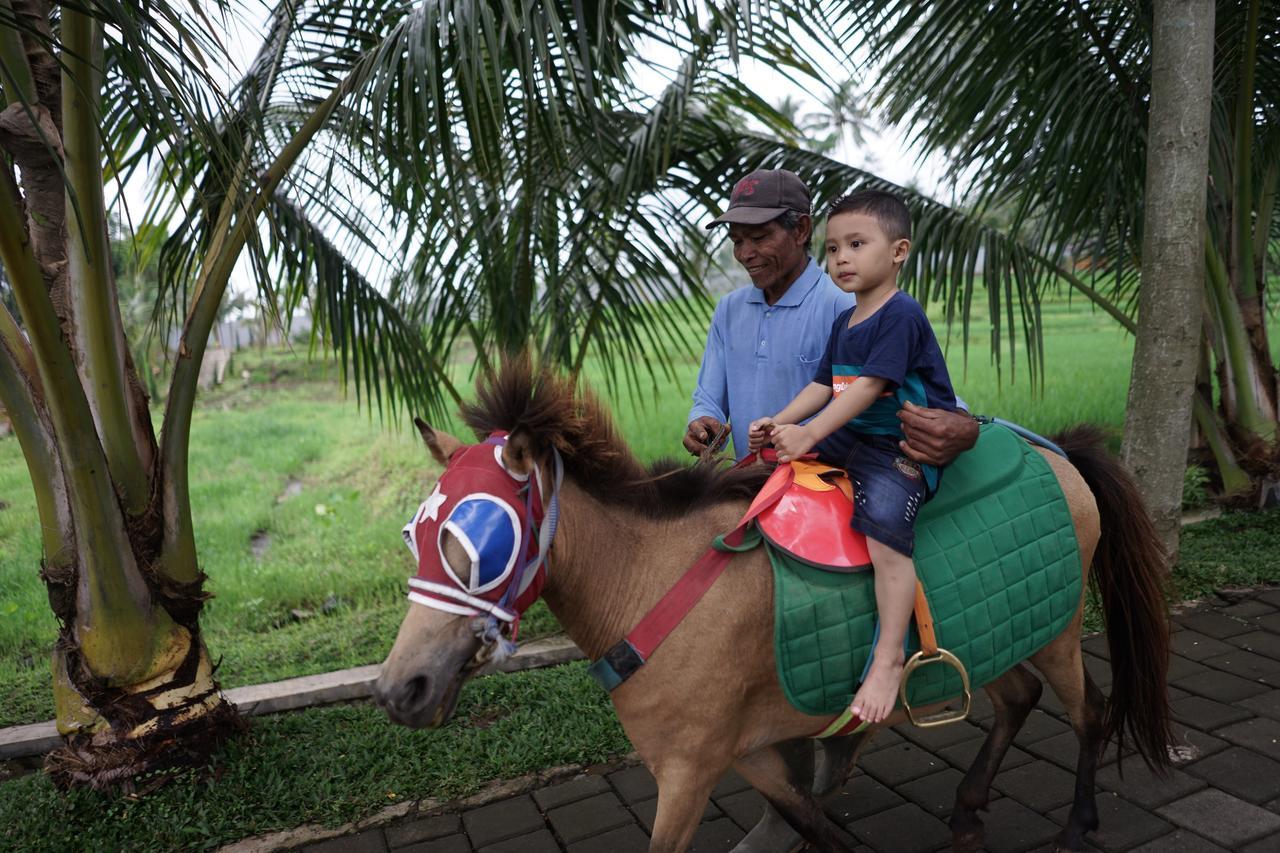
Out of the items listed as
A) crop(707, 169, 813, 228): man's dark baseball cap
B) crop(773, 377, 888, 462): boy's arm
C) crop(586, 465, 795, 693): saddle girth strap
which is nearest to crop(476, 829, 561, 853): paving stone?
crop(586, 465, 795, 693): saddle girth strap

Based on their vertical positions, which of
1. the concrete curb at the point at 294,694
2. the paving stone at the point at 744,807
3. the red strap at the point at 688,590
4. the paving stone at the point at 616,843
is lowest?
the concrete curb at the point at 294,694

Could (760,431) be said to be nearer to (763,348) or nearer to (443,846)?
(763,348)

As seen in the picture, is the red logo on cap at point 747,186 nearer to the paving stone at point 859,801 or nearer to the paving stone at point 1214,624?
the paving stone at point 859,801

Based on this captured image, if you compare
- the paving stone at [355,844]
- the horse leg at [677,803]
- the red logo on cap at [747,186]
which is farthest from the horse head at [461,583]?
the paving stone at [355,844]

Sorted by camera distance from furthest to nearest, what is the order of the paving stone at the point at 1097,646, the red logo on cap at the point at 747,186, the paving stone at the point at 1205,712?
the paving stone at the point at 1097,646
the paving stone at the point at 1205,712
the red logo on cap at the point at 747,186

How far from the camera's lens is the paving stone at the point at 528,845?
2627 mm

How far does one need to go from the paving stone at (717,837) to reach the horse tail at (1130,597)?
4.02 ft

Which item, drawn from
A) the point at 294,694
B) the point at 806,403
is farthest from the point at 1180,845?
the point at 294,694

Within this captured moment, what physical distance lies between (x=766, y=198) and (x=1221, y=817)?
7.76 ft

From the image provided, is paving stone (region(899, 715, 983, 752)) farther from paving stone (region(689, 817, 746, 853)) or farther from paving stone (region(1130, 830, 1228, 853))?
paving stone (region(689, 817, 746, 853))

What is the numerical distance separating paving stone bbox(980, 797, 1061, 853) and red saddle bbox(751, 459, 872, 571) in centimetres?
126

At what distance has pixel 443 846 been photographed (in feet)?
8.73

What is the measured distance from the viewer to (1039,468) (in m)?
2.27

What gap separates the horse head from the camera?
5.10 ft
